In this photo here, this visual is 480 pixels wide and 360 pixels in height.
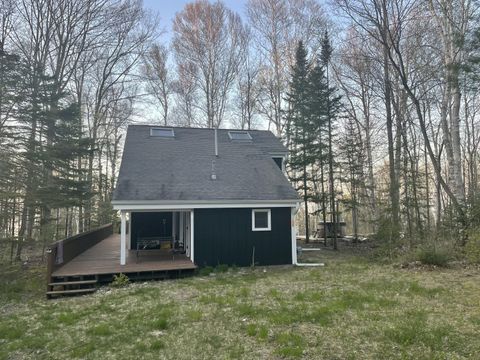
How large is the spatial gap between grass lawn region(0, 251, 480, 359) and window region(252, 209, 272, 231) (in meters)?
2.47

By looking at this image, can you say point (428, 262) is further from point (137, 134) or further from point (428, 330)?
point (137, 134)

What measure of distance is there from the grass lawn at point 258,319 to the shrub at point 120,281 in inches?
14.2

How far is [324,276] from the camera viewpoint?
9047 mm

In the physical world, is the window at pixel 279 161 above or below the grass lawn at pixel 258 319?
above

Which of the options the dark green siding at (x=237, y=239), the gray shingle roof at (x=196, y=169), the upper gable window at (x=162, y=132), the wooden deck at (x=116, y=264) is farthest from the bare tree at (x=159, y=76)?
the dark green siding at (x=237, y=239)

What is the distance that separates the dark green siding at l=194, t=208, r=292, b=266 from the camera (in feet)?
34.1

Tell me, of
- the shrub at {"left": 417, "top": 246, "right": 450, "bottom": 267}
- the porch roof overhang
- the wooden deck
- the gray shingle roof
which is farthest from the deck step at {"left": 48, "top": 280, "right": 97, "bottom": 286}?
the shrub at {"left": 417, "top": 246, "right": 450, "bottom": 267}

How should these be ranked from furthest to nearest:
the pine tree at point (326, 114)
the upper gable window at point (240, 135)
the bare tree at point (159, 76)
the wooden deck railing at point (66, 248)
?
the bare tree at point (159, 76), the pine tree at point (326, 114), the upper gable window at point (240, 135), the wooden deck railing at point (66, 248)

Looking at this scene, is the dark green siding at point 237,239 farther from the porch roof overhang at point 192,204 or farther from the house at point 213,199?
the porch roof overhang at point 192,204

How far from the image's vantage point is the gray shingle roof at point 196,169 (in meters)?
10.4

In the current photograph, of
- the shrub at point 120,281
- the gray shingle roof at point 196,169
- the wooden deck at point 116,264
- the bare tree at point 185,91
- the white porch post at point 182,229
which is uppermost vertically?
the bare tree at point 185,91

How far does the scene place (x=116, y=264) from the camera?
9.89m

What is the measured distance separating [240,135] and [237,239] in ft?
19.7

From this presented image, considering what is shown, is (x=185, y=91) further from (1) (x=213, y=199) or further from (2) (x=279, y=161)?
(1) (x=213, y=199)
